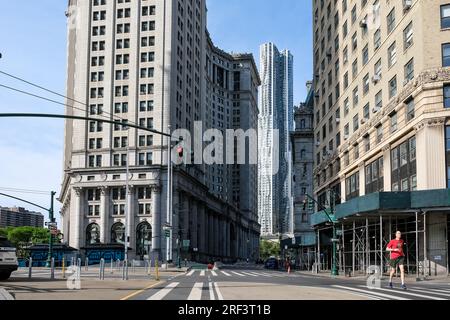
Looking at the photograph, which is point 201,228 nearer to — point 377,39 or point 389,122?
point 377,39

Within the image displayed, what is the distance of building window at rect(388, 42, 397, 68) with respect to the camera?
149 ft

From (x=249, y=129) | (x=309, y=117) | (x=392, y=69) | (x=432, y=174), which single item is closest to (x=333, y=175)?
(x=392, y=69)

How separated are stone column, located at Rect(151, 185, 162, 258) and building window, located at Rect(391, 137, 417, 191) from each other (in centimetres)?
5914

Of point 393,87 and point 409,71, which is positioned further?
point 393,87

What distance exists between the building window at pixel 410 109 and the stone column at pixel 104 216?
69.9 meters

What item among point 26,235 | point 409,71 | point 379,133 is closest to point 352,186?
point 379,133

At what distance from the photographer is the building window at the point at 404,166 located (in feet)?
132

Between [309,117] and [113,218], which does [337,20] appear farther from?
[113,218]

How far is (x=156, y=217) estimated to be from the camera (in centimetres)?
9806

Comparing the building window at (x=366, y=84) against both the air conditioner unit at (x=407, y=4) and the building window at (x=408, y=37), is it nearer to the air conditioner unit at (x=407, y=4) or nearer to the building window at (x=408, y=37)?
the building window at (x=408, y=37)

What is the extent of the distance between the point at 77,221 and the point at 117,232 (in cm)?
785

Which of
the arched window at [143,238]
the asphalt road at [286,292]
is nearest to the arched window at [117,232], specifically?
the arched window at [143,238]

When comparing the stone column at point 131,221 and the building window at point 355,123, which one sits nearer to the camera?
the building window at point 355,123
